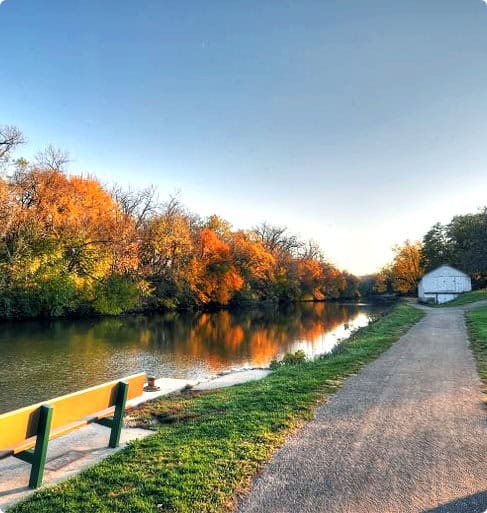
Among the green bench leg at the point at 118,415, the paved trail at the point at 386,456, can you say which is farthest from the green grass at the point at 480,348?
the green bench leg at the point at 118,415

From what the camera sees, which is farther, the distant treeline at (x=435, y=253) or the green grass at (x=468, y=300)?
the distant treeline at (x=435, y=253)

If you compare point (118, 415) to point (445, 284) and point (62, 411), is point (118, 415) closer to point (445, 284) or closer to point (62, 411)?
point (62, 411)

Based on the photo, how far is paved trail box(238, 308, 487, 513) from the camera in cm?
348

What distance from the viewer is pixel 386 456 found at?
4418mm

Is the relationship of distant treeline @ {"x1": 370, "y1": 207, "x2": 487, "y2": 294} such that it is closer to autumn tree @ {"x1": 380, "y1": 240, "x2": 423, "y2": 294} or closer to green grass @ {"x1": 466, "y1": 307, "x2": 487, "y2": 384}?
autumn tree @ {"x1": 380, "y1": 240, "x2": 423, "y2": 294}

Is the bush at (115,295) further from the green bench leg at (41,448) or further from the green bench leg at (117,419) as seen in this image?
the green bench leg at (41,448)

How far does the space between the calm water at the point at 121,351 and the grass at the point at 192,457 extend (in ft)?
17.7

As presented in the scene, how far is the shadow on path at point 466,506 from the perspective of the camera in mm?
3325

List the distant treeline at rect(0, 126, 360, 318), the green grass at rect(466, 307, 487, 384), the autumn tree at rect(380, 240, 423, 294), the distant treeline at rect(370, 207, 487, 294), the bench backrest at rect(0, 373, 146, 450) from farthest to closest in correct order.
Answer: the autumn tree at rect(380, 240, 423, 294)
the distant treeline at rect(370, 207, 487, 294)
the distant treeline at rect(0, 126, 360, 318)
the green grass at rect(466, 307, 487, 384)
the bench backrest at rect(0, 373, 146, 450)

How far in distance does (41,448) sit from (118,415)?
45.9 inches

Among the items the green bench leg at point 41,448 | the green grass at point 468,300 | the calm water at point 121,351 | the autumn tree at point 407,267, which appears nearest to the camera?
the green bench leg at point 41,448

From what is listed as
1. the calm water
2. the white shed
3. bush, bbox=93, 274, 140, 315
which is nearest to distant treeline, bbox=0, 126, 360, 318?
bush, bbox=93, 274, 140, 315

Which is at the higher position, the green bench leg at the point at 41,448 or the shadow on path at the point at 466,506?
the green bench leg at the point at 41,448

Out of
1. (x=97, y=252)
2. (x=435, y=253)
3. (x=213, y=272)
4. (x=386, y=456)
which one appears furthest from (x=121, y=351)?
(x=435, y=253)
